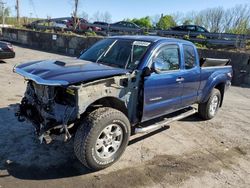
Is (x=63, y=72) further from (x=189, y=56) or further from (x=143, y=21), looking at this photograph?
(x=143, y=21)

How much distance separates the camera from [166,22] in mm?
37688

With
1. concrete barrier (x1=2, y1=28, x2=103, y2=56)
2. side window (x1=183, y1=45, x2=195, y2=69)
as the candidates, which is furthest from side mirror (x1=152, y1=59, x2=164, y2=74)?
concrete barrier (x1=2, y1=28, x2=103, y2=56)

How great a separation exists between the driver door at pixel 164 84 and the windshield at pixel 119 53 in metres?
0.31

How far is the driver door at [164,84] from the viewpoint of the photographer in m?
4.32

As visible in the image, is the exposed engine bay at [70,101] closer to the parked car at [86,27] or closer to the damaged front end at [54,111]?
the damaged front end at [54,111]

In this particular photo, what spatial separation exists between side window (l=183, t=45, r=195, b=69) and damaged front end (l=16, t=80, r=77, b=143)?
2.62 meters

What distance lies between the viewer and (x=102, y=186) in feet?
11.4

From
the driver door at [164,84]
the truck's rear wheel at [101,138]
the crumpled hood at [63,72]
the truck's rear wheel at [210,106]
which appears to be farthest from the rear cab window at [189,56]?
the truck's rear wheel at [101,138]

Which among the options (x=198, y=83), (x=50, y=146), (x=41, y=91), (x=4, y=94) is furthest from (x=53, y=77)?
(x=4, y=94)

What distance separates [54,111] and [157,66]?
185 cm

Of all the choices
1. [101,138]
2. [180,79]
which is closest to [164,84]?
[180,79]

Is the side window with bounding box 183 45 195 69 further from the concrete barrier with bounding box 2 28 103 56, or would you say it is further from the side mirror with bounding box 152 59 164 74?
the concrete barrier with bounding box 2 28 103 56

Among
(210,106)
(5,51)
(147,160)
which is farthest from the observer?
(5,51)

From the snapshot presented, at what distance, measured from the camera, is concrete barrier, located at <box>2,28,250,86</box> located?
12.6 m
